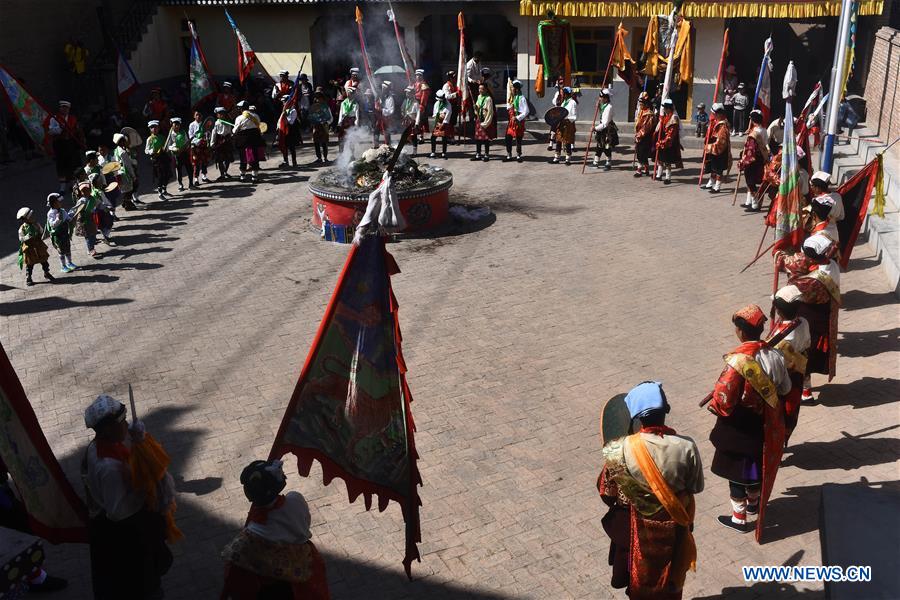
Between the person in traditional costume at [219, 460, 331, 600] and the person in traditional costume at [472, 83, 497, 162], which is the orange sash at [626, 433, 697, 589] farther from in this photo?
the person in traditional costume at [472, 83, 497, 162]

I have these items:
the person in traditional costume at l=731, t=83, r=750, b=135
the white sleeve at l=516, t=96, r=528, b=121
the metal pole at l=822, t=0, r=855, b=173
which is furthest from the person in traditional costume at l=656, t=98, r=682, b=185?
the person in traditional costume at l=731, t=83, r=750, b=135

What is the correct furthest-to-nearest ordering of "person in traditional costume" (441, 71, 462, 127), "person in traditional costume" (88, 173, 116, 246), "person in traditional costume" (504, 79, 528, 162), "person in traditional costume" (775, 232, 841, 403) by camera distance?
"person in traditional costume" (441, 71, 462, 127)
"person in traditional costume" (504, 79, 528, 162)
"person in traditional costume" (88, 173, 116, 246)
"person in traditional costume" (775, 232, 841, 403)

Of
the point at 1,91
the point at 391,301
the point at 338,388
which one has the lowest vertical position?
the point at 338,388

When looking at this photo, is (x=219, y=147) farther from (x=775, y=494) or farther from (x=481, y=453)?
(x=775, y=494)

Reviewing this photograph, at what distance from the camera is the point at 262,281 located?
1149 centimetres

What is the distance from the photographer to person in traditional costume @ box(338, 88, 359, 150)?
17.5m

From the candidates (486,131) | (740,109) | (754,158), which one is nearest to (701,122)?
(740,109)

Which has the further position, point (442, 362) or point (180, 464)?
point (442, 362)

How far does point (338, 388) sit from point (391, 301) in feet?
2.05

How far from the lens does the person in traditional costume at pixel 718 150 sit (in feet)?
47.7

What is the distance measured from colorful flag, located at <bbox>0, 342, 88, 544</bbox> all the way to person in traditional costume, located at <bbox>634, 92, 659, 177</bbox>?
1303cm

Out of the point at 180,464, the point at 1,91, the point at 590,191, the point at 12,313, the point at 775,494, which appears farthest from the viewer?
the point at 590,191

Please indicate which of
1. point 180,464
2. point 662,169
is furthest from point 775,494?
point 662,169

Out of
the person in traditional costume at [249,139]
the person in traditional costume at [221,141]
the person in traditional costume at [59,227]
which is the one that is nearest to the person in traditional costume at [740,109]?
the person in traditional costume at [249,139]
